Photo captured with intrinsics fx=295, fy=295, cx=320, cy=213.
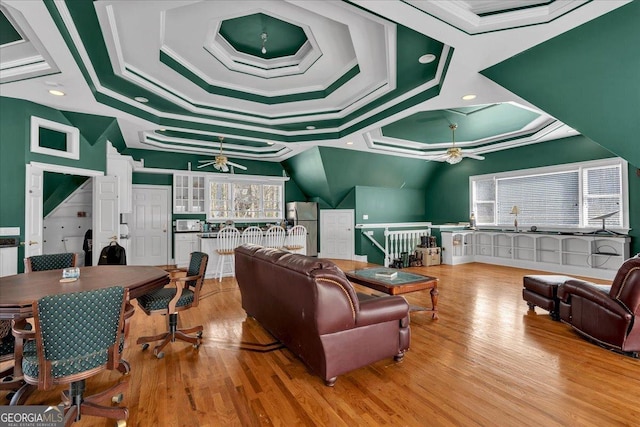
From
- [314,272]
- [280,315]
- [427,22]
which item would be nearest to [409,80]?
[427,22]

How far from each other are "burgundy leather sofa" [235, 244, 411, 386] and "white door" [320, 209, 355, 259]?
5.47m

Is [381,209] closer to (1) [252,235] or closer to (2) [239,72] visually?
(1) [252,235]

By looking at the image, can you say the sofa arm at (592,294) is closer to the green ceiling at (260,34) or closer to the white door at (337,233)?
the green ceiling at (260,34)

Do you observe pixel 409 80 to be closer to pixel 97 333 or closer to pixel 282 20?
pixel 282 20

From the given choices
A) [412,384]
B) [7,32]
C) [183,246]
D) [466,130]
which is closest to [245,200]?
[183,246]

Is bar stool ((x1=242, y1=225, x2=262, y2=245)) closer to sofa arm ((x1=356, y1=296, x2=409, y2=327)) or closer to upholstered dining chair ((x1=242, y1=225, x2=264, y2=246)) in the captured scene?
upholstered dining chair ((x1=242, y1=225, x2=264, y2=246))

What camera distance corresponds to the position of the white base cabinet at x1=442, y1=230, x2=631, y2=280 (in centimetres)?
576

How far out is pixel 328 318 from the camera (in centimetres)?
224

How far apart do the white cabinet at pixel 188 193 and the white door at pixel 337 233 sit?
3.48 meters

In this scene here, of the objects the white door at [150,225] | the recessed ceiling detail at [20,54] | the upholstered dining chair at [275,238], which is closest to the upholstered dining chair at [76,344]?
the recessed ceiling detail at [20,54]

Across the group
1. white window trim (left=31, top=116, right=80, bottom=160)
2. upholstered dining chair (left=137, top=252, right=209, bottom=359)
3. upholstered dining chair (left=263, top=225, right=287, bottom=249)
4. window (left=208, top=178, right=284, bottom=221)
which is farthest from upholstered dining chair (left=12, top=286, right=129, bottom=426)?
window (left=208, top=178, right=284, bottom=221)

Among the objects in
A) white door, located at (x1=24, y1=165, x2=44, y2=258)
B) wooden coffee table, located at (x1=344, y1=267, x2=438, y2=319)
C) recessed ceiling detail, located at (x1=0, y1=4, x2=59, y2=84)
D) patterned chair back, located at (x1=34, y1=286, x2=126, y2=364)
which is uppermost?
recessed ceiling detail, located at (x1=0, y1=4, x2=59, y2=84)

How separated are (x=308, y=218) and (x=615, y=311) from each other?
7.18 metres

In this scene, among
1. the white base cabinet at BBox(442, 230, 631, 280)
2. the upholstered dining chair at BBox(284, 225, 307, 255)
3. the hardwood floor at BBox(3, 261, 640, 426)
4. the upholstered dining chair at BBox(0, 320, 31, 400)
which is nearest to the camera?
the hardwood floor at BBox(3, 261, 640, 426)
